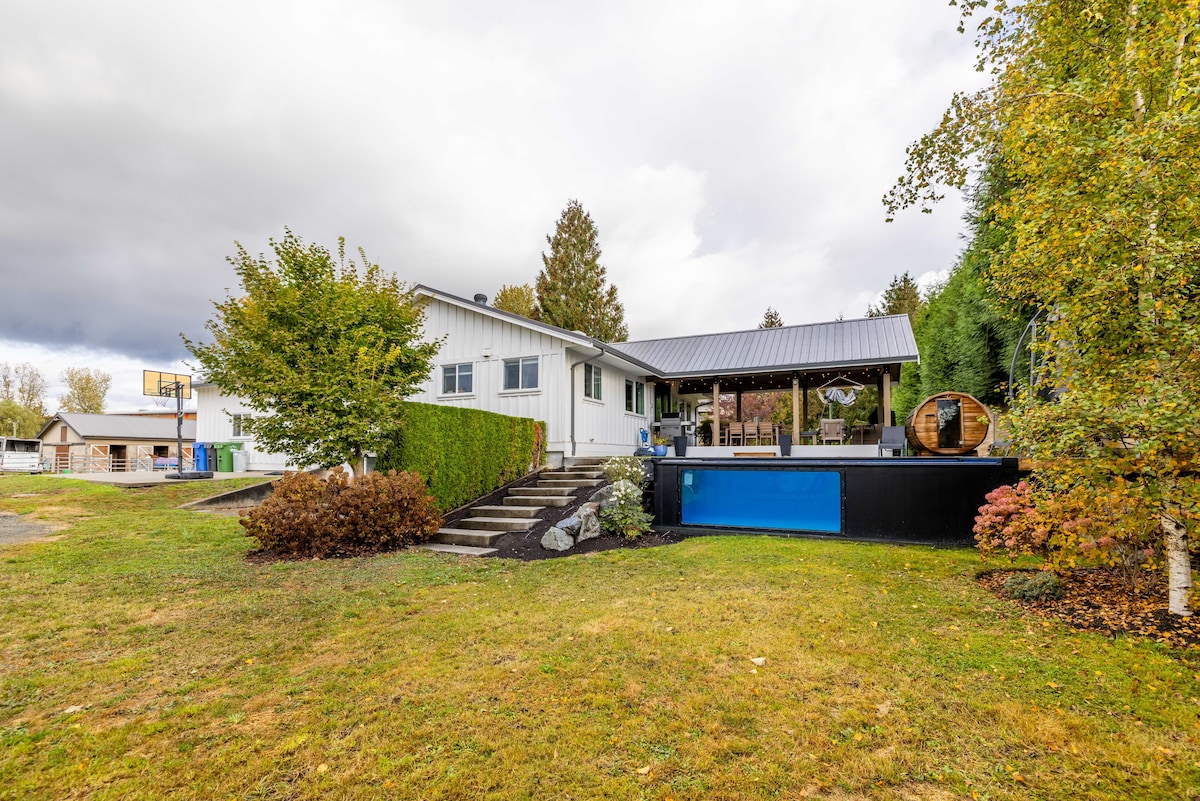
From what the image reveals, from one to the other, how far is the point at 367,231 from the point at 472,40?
7.13 metres

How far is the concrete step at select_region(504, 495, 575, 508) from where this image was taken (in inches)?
391

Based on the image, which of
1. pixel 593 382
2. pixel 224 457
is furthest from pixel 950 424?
pixel 224 457

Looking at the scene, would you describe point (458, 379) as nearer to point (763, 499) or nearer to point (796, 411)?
point (763, 499)

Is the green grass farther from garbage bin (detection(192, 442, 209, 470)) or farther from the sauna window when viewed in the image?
garbage bin (detection(192, 442, 209, 470))

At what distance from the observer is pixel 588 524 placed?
846cm

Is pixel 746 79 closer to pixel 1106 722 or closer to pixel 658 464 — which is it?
pixel 658 464

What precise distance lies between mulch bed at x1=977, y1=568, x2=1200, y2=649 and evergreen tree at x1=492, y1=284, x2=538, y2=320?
29.3m

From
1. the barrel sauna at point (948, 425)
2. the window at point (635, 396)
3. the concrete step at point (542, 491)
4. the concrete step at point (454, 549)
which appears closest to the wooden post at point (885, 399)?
the barrel sauna at point (948, 425)

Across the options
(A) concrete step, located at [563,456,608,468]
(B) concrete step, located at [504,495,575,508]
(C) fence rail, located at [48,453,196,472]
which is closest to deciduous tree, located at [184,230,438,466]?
(B) concrete step, located at [504,495,575,508]

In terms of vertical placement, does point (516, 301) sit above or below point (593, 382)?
above

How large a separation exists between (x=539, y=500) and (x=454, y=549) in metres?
2.36

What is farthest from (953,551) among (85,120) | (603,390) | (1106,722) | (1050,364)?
(85,120)

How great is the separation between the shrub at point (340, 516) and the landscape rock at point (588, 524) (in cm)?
244

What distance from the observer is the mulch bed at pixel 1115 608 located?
12.3ft
